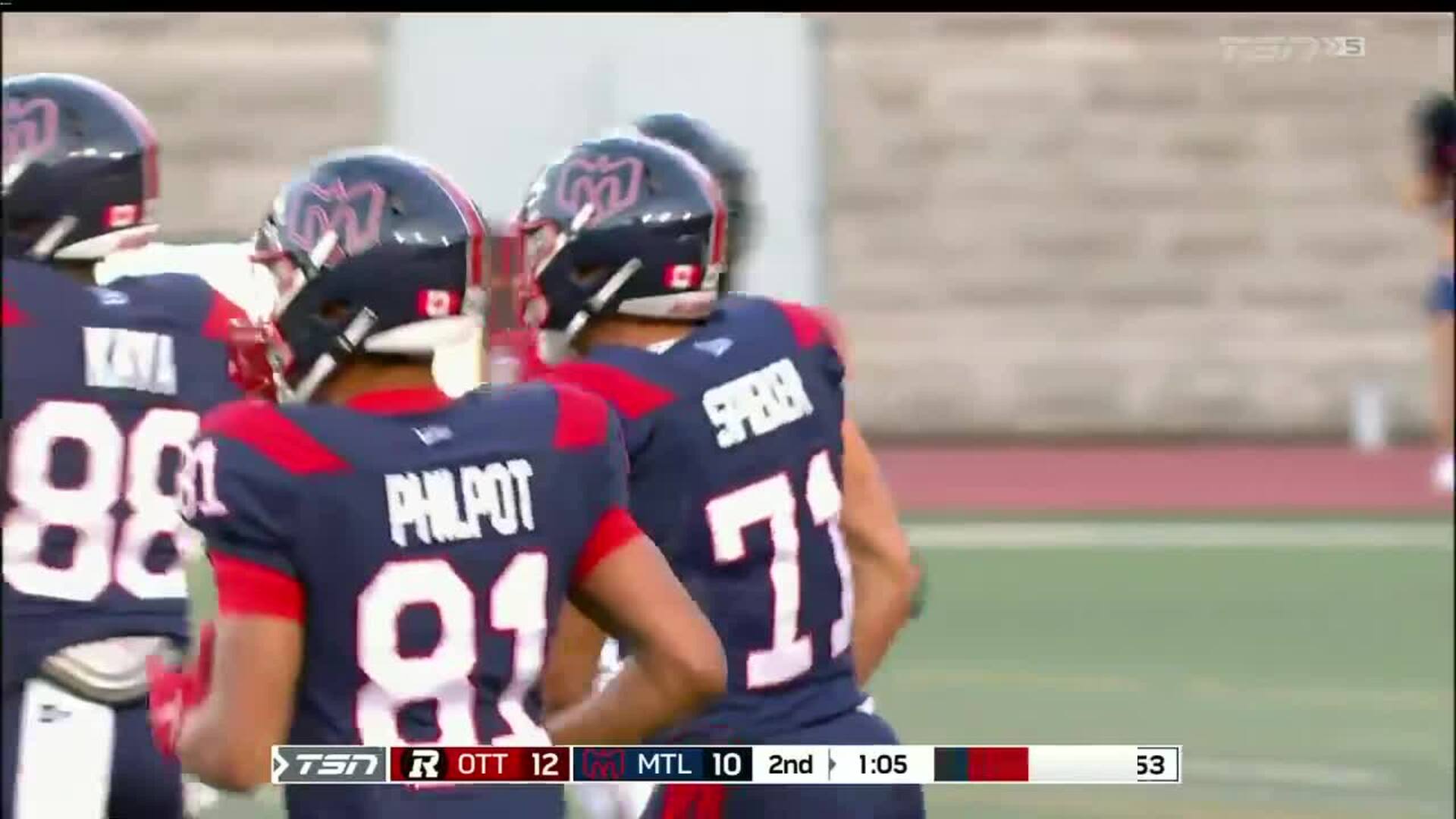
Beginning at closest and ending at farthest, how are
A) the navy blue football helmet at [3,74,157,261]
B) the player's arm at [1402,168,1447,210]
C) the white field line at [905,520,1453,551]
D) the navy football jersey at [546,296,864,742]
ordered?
1. the navy football jersey at [546,296,864,742]
2. the navy blue football helmet at [3,74,157,261]
3. the player's arm at [1402,168,1447,210]
4. the white field line at [905,520,1453,551]

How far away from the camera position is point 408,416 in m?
3.50

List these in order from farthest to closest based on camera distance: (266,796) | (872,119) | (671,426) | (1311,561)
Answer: (872,119) < (1311,561) < (266,796) < (671,426)

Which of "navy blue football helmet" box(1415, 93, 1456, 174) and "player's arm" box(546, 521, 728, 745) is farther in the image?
"navy blue football helmet" box(1415, 93, 1456, 174)

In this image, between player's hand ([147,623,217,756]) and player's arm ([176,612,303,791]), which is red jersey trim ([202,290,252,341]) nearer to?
player's hand ([147,623,217,756])

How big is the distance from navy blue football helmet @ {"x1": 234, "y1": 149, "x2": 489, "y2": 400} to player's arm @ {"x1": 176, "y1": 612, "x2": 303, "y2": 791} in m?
0.36

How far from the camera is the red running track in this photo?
16.5 m

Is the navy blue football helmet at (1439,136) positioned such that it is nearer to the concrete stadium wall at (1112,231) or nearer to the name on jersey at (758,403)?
the concrete stadium wall at (1112,231)

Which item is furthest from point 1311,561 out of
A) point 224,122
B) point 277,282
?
point 277,282

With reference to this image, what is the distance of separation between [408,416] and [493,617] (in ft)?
0.84

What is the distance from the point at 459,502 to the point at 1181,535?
1204 cm

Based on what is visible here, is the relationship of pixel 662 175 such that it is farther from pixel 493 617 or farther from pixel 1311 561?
pixel 1311 561

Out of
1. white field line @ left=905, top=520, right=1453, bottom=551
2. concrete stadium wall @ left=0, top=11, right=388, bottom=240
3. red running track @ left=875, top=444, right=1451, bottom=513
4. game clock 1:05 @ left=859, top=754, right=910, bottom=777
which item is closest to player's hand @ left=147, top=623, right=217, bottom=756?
game clock 1:05 @ left=859, top=754, right=910, bottom=777

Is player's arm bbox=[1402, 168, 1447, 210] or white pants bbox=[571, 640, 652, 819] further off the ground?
white pants bbox=[571, 640, 652, 819]

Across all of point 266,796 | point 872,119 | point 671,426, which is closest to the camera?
point 671,426
